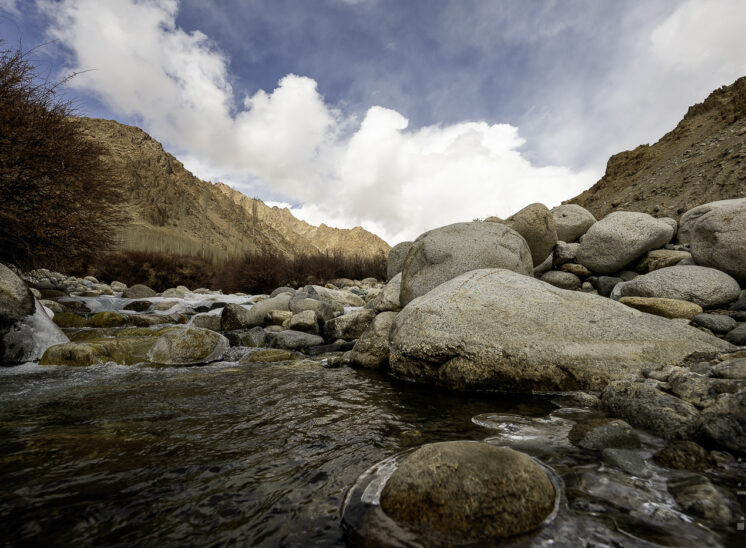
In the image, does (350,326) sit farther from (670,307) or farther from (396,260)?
(670,307)

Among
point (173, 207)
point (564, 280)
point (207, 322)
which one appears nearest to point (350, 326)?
point (207, 322)

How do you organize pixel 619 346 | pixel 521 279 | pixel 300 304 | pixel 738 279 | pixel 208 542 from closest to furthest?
pixel 208 542
pixel 619 346
pixel 521 279
pixel 738 279
pixel 300 304

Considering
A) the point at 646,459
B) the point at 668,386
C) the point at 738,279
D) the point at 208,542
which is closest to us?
the point at 208,542

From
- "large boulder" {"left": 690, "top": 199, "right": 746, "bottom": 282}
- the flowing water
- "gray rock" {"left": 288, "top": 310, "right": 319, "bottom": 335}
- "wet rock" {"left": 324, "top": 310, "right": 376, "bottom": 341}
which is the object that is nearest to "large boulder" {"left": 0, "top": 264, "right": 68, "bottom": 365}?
the flowing water

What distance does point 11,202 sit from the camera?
22.9 ft

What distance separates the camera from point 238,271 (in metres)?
17.5

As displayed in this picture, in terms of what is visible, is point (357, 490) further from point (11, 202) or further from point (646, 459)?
point (11, 202)

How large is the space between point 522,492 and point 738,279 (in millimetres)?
6392

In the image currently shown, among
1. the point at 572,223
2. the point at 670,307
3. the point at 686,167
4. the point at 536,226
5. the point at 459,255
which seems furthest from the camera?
the point at 686,167

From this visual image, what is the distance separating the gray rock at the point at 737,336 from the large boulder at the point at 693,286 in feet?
3.47

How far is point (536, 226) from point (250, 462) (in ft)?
22.7

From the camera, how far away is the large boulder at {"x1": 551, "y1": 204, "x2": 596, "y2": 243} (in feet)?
29.6

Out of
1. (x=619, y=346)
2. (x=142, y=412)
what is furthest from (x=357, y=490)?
(x=619, y=346)

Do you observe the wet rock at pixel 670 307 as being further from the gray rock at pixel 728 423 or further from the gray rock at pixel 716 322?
the gray rock at pixel 728 423
